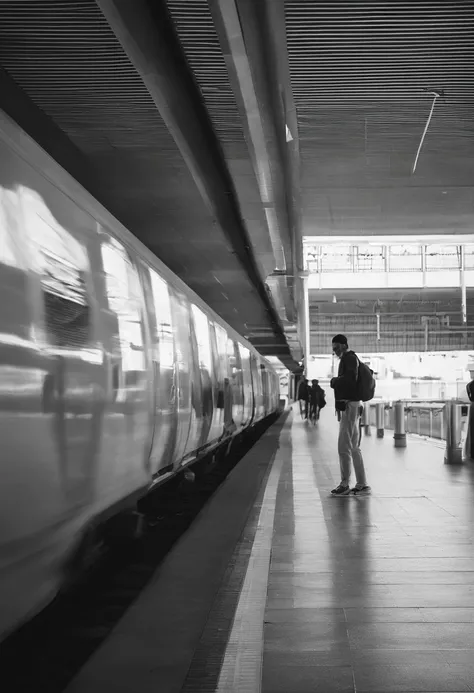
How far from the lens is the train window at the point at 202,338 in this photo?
893cm

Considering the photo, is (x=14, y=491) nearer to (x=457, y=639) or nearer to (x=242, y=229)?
(x=457, y=639)

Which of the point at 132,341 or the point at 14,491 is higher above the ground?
the point at 132,341

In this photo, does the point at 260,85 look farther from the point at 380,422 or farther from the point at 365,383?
the point at 380,422

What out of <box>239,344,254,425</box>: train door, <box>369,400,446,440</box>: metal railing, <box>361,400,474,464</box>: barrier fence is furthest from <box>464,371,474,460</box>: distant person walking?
<box>239,344,254,425</box>: train door

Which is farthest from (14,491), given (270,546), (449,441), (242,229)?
(242,229)

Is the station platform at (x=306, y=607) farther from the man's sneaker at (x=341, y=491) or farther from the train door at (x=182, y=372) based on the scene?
the train door at (x=182, y=372)

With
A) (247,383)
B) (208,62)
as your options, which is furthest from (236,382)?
(208,62)

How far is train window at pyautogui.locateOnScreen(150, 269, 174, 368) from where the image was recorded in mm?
6148

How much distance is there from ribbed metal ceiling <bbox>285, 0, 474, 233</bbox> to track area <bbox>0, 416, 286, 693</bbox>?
18.9 ft

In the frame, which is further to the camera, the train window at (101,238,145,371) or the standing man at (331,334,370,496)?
the standing man at (331,334,370,496)

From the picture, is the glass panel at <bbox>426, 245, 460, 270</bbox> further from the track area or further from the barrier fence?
the track area

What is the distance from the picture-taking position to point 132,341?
4.99m

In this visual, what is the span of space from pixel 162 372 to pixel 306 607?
244 cm

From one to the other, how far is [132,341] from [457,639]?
252 centimetres
